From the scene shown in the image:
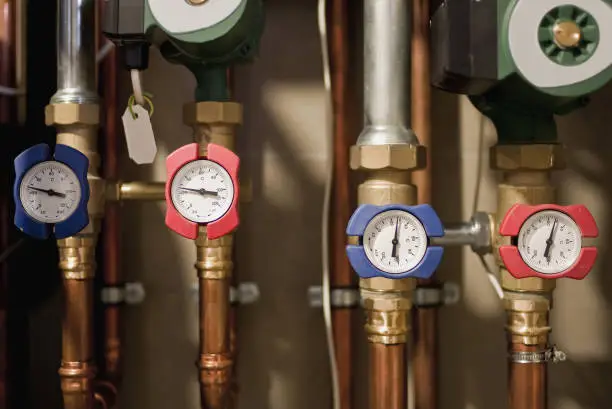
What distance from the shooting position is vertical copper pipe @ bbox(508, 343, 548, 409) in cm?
69

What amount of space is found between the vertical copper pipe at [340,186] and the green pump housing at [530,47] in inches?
8.1

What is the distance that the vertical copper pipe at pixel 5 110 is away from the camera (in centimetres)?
77

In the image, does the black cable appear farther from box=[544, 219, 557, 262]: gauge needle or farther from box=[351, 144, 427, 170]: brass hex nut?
box=[544, 219, 557, 262]: gauge needle

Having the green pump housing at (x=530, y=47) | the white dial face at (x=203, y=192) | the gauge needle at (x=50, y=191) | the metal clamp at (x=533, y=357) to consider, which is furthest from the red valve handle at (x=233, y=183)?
the metal clamp at (x=533, y=357)

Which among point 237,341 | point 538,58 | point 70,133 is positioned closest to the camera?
point 538,58

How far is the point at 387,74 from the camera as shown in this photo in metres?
0.68

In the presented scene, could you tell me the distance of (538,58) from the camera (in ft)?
2.00

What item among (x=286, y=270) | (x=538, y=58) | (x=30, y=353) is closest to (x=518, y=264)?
(x=538, y=58)

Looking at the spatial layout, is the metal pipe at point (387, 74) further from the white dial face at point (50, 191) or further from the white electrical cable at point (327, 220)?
the white dial face at point (50, 191)

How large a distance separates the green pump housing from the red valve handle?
9.5 inches

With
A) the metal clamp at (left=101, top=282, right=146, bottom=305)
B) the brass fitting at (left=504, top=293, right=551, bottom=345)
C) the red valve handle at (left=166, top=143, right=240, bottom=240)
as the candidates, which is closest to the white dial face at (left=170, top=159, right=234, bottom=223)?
the red valve handle at (left=166, top=143, right=240, bottom=240)

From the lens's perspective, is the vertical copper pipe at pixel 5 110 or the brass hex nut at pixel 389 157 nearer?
the brass hex nut at pixel 389 157

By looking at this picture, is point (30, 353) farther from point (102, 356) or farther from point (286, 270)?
point (286, 270)

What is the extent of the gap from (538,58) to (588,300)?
0.40m
